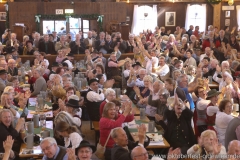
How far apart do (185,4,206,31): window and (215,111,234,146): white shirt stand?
616 inches

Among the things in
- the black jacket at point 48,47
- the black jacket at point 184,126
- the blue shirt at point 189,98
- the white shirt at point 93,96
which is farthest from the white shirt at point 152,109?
the black jacket at point 48,47

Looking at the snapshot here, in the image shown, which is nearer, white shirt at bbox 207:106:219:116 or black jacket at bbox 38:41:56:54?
white shirt at bbox 207:106:219:116

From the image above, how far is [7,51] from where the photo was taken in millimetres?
13734

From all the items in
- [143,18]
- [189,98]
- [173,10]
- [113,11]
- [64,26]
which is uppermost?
[173,10]

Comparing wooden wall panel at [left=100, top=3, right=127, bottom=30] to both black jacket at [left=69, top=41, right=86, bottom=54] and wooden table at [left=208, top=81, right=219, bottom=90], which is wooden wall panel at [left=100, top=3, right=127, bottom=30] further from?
wooden table at [left=208, top=81, right=219, bottom=90]

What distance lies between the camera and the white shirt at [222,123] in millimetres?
6253

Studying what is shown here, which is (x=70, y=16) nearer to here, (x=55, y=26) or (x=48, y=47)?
(x=55, y=26)

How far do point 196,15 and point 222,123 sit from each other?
16.0m

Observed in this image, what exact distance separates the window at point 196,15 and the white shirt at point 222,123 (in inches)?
616

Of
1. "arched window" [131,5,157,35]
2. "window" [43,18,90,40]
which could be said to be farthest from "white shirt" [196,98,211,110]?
"arched window" [131,5,157,35]

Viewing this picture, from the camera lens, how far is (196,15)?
21.8m

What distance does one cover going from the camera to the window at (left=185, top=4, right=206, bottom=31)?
2161 centimetres

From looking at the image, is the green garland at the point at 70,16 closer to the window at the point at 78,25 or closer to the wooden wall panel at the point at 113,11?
the window at the point at 78,25

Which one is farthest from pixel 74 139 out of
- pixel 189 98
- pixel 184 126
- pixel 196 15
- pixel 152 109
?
pixel 196 15
